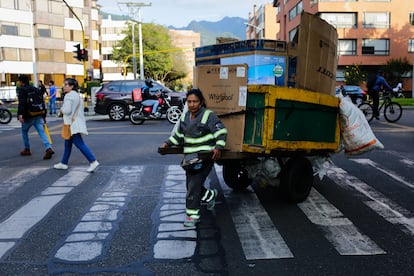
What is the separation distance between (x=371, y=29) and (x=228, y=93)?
53420 millimetres

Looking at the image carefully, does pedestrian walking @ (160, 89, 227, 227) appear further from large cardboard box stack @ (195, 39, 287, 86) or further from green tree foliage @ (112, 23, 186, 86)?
green tree foliage @ (112, 23, 186, 86)

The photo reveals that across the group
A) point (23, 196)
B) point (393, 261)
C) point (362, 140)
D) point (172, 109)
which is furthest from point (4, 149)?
point (393, 261)

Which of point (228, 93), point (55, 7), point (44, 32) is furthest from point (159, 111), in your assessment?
point (55, 7)

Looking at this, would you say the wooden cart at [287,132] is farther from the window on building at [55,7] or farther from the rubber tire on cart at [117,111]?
the window on building at [55,7]

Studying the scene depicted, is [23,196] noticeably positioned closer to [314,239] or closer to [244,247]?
[244,247]

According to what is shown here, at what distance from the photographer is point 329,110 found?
5.95 metres

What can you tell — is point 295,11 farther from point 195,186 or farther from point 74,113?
A: point 195,186

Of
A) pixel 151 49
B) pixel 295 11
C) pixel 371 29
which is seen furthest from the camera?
pixel 151 49

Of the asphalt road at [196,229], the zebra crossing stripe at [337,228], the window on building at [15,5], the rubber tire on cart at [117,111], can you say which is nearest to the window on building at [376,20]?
the window on building at [15,5]

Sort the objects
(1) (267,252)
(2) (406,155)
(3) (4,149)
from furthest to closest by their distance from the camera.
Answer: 1. (3) (4,149)
2. (2) (406,155)
3. (1) (267,252)

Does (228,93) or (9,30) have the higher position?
(9,30)

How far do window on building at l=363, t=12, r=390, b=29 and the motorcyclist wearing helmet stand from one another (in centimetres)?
4249

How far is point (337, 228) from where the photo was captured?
493cm

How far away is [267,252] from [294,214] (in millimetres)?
1309
